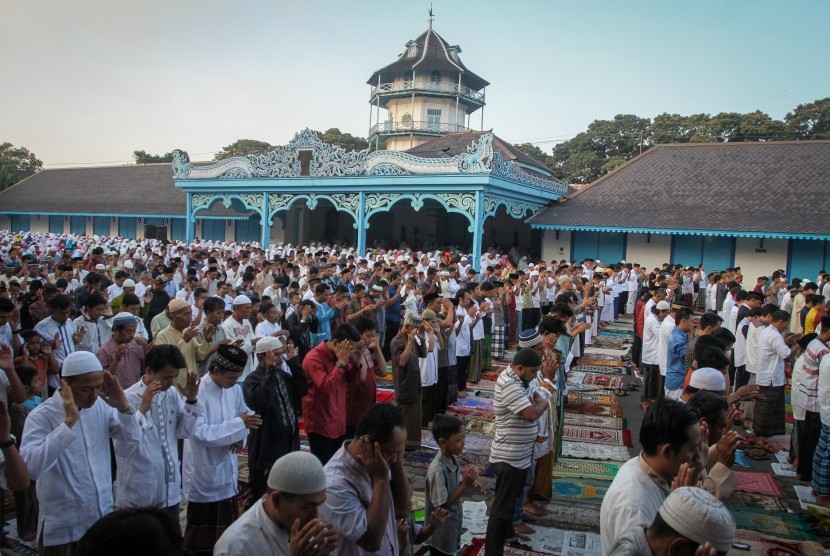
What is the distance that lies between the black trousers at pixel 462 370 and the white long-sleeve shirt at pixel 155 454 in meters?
5.54

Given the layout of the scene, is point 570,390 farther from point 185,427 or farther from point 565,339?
point 185,427

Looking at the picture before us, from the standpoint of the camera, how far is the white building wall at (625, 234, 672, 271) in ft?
71.2

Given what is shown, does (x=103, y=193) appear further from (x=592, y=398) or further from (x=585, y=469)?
(x=585, y=469)

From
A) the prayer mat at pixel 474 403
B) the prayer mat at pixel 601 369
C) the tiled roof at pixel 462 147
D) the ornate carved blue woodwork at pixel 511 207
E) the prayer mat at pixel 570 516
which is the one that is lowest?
the prayer mat at pixel 570 516

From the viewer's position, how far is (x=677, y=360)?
22.5ft

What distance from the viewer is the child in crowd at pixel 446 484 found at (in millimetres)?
3748

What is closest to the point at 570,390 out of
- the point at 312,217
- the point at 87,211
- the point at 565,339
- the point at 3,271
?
the point at 565,339

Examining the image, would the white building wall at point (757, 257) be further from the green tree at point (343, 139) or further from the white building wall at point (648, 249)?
the green tree at point (343, 139)

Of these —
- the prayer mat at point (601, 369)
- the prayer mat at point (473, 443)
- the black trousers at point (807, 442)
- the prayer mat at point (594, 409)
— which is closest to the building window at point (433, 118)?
the prayer mat at point (601, 369)

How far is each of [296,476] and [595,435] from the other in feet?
19.7

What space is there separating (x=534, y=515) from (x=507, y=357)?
6.42 metres

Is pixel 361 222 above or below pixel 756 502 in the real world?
above

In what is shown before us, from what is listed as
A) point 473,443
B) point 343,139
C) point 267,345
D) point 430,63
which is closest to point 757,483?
point 473,443

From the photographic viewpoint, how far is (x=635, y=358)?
35.9 feet
